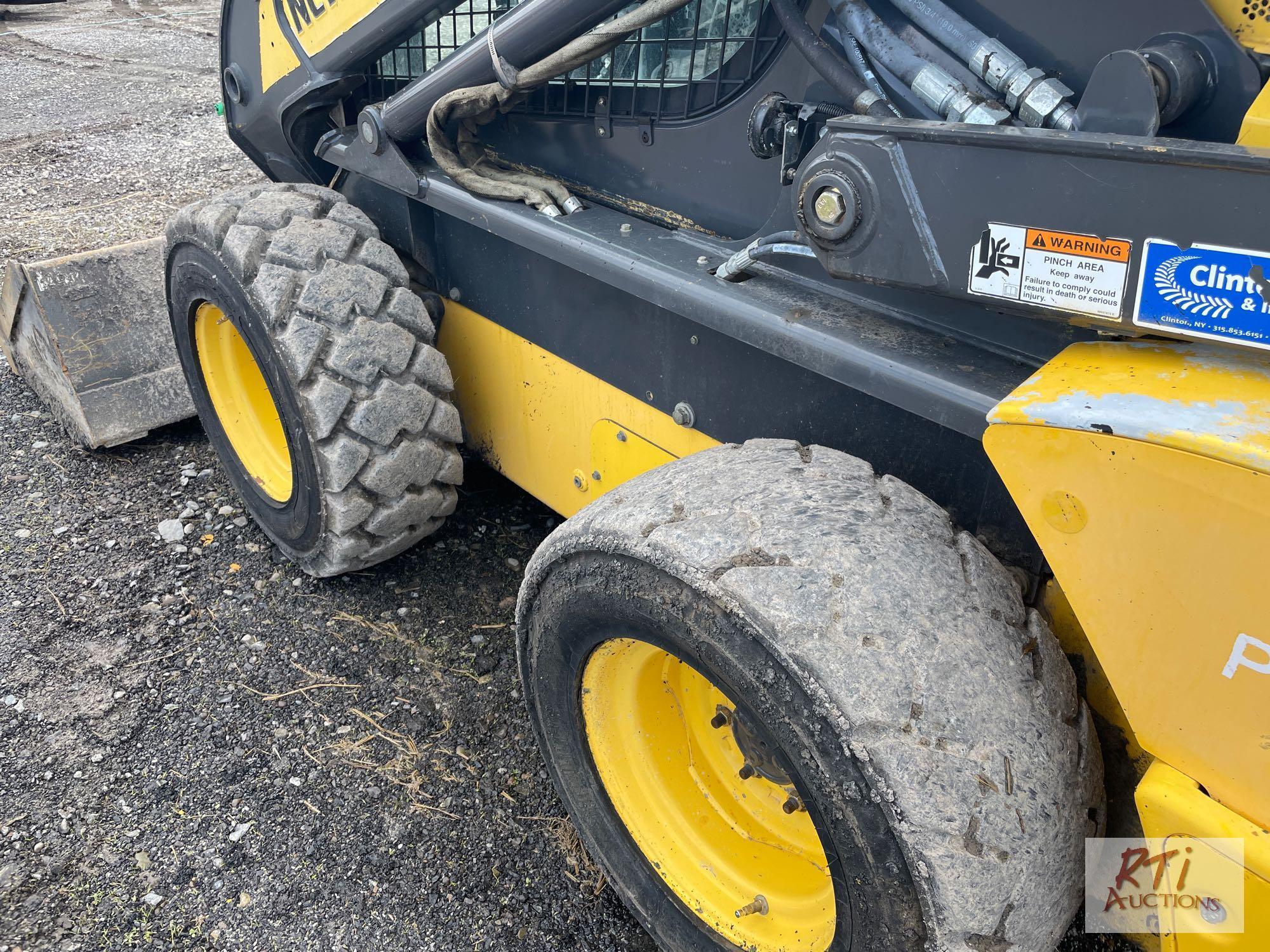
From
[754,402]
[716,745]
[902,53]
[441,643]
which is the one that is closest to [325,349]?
[441,643]

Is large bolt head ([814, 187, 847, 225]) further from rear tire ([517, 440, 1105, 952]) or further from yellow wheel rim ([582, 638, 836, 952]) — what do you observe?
yellow wheel rim ([582, 638, 836, 952])

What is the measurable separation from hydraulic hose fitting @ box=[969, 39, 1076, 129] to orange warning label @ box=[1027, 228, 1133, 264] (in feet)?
0.57

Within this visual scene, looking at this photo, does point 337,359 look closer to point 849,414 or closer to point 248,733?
point 248,733

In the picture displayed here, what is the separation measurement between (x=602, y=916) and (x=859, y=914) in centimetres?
76

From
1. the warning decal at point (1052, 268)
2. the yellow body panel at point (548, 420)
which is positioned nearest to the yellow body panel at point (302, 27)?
the yellow body panel at point (548, 420)

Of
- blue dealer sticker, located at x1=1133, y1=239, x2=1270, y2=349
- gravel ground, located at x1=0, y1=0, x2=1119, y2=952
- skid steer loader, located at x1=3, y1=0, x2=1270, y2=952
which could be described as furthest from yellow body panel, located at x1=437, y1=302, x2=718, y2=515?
blue dealer sticker, located at x1=1133, y1=239, x2=1270, y2=349

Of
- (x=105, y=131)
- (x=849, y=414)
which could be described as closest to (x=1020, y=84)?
(x=849, y=414)

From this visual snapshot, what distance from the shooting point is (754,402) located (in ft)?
5.63

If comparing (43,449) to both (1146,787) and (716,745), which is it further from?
(1146,787)

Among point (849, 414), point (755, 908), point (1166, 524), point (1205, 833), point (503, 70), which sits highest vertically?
point (503, 70)

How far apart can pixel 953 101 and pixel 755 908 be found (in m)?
1.25

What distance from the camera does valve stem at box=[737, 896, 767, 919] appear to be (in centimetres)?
160

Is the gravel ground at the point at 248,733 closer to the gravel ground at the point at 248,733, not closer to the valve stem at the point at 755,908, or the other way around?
the gravel ground at the point at 248,733

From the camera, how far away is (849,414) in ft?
5.16
